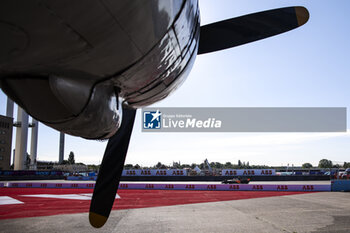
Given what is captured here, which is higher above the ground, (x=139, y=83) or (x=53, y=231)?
(x=139, y=83)

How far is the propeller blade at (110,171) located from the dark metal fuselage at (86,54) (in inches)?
84.4

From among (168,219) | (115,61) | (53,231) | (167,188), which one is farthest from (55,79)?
(167,188)

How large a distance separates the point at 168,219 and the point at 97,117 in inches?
299

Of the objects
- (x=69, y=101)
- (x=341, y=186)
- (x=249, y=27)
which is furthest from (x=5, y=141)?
(x=69, y=101)

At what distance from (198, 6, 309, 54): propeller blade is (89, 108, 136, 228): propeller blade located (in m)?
1.85

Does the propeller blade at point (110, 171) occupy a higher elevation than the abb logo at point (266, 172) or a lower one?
higher

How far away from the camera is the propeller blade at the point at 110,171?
4.43 meters

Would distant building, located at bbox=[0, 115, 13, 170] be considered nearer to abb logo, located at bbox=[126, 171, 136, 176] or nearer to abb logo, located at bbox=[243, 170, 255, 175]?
abb logo, located at bbox=[126, 171, 136, 176]

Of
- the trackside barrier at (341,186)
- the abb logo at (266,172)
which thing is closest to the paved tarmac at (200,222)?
the trackside barrier at (341,186)

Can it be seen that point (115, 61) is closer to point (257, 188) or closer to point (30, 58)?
point (30, 58)

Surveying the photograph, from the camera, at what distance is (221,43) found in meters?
3.57

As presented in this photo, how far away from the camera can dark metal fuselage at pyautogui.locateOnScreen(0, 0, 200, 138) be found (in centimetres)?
111

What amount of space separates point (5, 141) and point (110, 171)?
6623 centimetres

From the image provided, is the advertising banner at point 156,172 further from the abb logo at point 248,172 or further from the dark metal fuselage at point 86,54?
the dark metal fuselage at point 86,54
